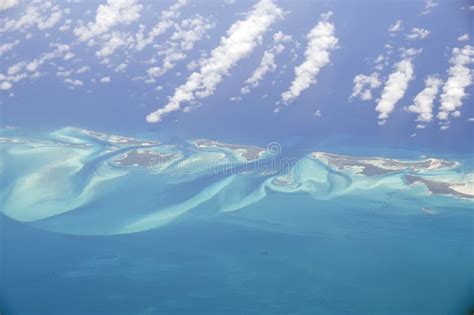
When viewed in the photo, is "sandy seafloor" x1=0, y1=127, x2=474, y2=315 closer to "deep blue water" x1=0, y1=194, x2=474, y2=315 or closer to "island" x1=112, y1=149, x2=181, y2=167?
"deep blue water" x1=0, y1=194, x2=474, y2=315

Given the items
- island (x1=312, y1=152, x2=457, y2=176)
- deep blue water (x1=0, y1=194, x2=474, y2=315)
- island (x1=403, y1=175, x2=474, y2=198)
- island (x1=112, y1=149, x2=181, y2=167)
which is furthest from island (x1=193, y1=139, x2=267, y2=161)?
island (x1=403, y1=175, x2=474, y2=198)

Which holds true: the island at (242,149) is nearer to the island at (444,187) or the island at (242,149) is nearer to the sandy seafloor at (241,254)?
the sandy seafloor at (241,254)

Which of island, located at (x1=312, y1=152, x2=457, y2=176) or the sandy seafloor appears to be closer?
the sandy seafloor

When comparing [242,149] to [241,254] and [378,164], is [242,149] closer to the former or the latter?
[241,254]

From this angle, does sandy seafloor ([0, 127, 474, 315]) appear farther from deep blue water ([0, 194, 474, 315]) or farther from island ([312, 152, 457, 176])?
island ([312, 152, 457, 176])

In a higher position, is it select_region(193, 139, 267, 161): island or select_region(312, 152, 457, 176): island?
select_region(193, 139, 267, 161): island

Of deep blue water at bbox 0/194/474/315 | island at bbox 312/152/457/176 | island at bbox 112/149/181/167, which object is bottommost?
deep blue water at bbox 0/194/474/315

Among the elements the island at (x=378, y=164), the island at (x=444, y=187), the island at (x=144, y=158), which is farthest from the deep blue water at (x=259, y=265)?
the island at (x=144, y=158)

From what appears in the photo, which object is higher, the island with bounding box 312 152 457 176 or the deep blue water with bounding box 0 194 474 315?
the island with bounding box 312 152 457 176

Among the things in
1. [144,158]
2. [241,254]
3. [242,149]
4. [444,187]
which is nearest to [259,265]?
[241,254]

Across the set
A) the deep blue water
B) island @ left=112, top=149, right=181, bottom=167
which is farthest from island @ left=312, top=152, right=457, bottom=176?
island @ left=112, top=149, right=181, bottom=167
